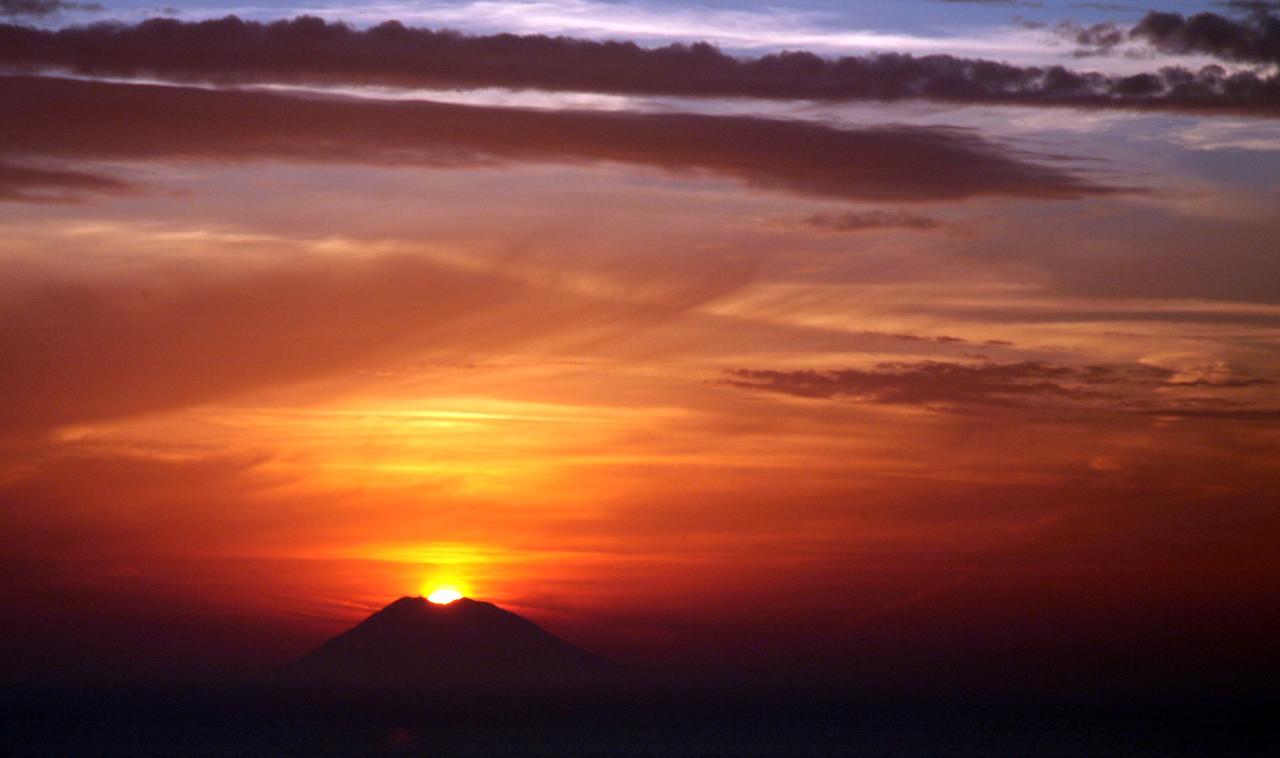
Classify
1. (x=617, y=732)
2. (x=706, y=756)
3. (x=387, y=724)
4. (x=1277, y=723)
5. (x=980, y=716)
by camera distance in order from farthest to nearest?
(x=980, y=716)
(x=1277, y=723)
(x=387, y=724)
(x=617, y=732)
(x=706, y=756)

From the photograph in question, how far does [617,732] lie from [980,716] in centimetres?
7307

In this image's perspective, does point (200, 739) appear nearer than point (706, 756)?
No

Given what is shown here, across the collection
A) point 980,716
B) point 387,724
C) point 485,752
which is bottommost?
point 980,716

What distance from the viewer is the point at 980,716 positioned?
189m

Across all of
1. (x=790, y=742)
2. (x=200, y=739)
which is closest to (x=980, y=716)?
(x=790, y=742)

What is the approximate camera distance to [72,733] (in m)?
130

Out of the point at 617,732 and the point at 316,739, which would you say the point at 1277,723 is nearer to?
the point at 617,732

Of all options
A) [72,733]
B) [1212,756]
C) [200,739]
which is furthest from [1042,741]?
[72,733]

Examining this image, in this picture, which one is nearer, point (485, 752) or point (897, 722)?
point (485, 752)

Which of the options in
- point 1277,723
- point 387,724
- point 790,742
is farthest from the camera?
point 1277,723

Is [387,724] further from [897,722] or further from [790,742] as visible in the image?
[897,722]

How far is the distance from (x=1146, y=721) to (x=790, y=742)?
7268 cm

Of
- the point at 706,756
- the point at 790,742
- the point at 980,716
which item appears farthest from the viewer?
the point at 980,716

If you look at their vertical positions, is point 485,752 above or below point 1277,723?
above
